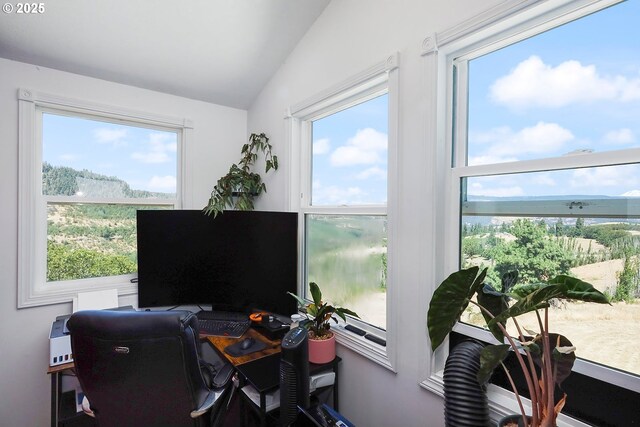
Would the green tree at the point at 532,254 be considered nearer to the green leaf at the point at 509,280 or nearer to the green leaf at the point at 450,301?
the green leaf at the point at 509,280

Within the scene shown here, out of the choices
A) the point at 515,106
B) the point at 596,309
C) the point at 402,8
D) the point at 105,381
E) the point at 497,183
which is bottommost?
the point at 105,381

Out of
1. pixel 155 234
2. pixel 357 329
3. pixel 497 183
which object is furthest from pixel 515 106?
pixel 155 234

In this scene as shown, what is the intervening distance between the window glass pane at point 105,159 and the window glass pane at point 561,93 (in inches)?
90.4

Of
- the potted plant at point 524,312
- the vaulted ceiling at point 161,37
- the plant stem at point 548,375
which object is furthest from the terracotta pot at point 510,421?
the vaulted ceiling at point 161,37

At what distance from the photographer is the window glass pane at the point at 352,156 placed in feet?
5.24

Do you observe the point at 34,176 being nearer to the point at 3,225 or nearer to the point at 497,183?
the point at 3,225

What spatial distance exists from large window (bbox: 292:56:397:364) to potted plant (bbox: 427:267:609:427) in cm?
51

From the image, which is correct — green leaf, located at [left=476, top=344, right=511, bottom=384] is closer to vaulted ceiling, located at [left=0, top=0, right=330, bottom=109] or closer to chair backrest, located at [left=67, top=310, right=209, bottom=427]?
chair backrest, located at [left=67, top=310, right=209, bottom=427]

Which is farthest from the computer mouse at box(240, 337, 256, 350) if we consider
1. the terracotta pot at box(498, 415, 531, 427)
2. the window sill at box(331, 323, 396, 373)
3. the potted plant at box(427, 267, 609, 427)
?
the terracotta pot at box(498, 415, 531, 427)

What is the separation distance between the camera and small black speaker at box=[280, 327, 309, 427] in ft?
3.96

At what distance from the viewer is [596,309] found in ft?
3.12

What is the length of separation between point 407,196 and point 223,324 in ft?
4.75

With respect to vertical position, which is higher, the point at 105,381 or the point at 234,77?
the point at 234,77

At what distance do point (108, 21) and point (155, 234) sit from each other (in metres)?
1.32
